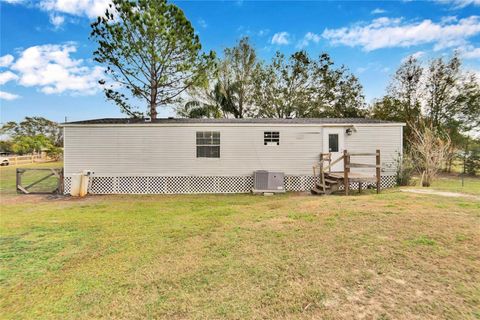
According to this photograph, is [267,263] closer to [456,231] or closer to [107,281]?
[107,281]

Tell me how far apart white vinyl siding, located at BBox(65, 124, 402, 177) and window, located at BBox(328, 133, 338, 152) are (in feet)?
1.38

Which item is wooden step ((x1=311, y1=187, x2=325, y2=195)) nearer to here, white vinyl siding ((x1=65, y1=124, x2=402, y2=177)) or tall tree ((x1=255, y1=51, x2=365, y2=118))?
white vinyl siding ((x1=65, y1=124, x2=402, y2=177))

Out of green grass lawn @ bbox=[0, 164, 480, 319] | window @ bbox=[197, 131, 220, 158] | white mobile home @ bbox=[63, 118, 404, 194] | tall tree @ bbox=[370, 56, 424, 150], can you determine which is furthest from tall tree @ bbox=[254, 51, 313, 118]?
green grass lawn @ bbox=[0, 164, 480, 319]

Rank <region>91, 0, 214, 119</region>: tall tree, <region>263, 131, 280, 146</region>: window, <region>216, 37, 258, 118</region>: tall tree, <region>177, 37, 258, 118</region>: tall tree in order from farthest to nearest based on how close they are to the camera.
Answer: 1. <region>216, 37, 258, 118</region>: tall tree
2. <region>177, 37, 258, 118</region>: tall tree
3. <region>91, 0, 214, 119</region>: tall tree
4. <region>263, 131, 280, 146</region>: window

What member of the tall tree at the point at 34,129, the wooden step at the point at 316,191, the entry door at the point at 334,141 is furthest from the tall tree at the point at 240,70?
the tall tree at the point at 34,129

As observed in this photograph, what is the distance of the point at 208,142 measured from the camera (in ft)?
32.3

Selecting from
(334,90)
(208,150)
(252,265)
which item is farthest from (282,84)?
(252,265)

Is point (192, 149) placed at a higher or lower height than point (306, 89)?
lower

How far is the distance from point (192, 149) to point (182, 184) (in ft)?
4.93

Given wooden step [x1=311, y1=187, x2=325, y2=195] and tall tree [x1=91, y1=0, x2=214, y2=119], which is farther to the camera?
tall tree [x1=91, y1=0, x2=214, y2=119]

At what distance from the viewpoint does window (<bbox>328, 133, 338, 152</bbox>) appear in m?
10.0

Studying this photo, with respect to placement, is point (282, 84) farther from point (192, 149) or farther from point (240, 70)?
point (192, 149)

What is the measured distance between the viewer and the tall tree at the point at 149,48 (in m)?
11.2

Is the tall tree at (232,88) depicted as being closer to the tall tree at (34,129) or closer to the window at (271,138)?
the window at (271,138)
